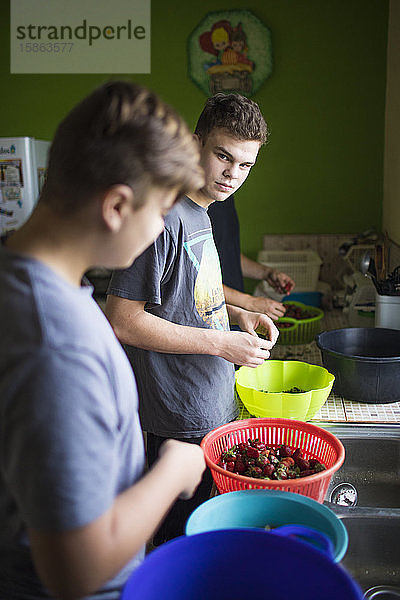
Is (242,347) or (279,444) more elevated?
(242,347)

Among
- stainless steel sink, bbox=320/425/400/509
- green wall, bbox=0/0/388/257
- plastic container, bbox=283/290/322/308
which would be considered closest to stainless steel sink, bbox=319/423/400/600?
stainless steel sink, bbox=320/425/400/509

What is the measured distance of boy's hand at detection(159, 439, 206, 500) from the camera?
78cm

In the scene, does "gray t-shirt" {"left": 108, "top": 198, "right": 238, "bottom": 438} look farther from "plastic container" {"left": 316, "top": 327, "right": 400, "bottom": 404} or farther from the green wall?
the green wall

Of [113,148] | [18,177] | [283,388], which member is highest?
[18,177]

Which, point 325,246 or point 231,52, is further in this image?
point 325,246

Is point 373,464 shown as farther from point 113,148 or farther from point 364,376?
point 113,148

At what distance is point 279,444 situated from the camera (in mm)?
1327

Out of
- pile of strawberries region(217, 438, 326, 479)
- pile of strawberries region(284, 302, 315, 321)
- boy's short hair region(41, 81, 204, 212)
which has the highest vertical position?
boy's short hair region(41, 81, 204, 212)

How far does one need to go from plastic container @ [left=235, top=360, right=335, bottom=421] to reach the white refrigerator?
222 centimetres

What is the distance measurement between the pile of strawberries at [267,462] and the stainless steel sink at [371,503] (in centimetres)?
9

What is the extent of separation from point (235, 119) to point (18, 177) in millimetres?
2413

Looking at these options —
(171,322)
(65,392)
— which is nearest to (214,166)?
(171,322)

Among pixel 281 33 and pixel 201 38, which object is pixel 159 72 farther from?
pixel 281 33

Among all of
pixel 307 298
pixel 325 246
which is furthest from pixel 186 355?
pixel 325 246
